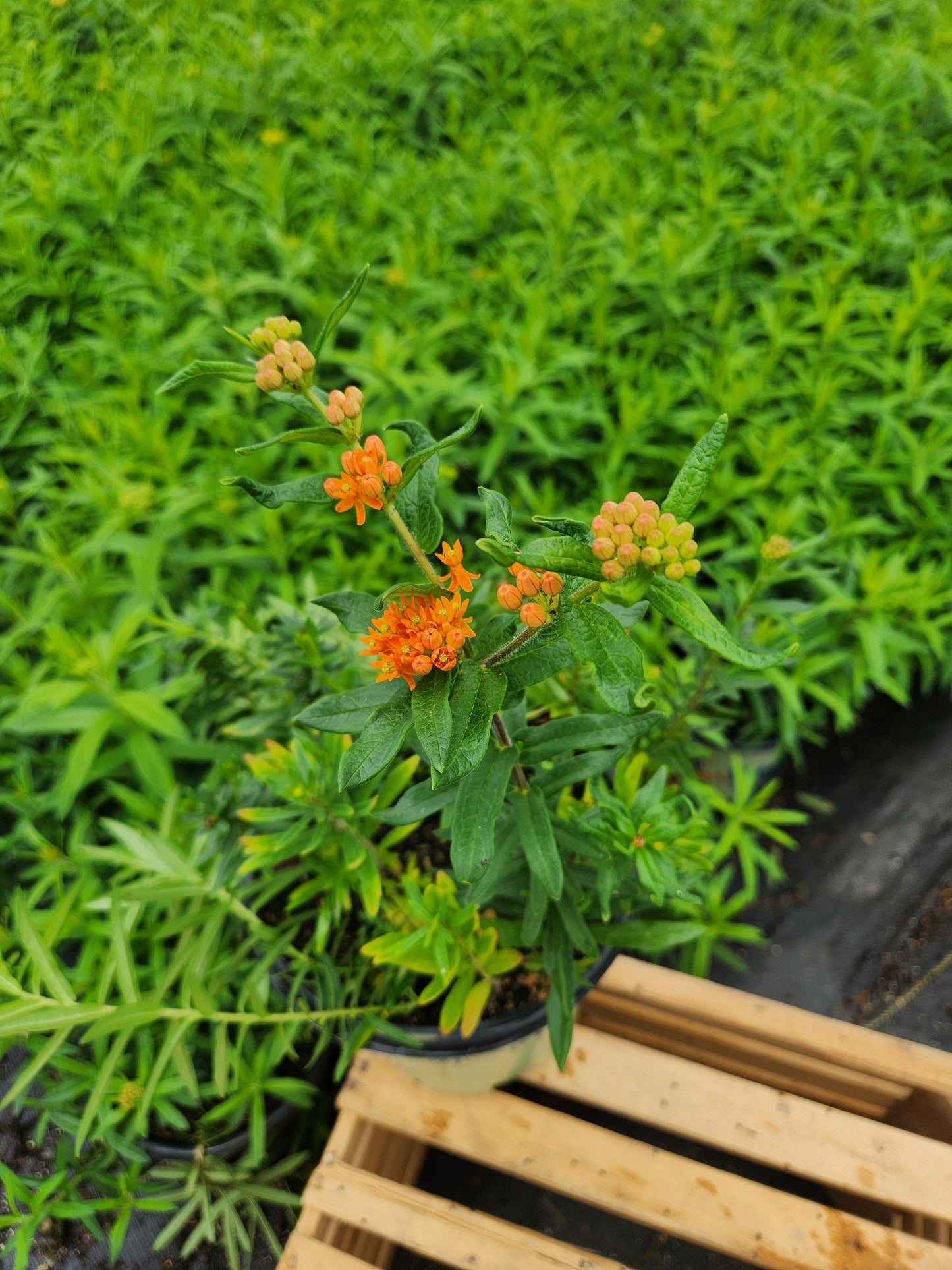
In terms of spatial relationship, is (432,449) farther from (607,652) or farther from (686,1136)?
(686,1136)

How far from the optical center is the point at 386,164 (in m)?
3.06

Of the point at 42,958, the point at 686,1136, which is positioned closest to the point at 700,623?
the point at 42,958

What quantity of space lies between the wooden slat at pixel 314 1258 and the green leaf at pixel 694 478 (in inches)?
55.6

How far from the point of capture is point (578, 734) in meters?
1.01

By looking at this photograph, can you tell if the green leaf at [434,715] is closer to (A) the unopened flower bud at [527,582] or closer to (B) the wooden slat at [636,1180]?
(A) the unopened flower bud at [527,582]

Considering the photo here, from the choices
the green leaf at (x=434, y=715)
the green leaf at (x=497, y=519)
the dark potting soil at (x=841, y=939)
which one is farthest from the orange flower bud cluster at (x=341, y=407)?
the dark potting soil at (x=841, y=939)

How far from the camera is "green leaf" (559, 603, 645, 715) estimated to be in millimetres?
646

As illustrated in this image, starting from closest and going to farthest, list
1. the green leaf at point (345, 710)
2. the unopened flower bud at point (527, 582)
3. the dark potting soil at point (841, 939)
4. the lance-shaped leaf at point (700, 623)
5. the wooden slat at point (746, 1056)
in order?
the lance-shaped leaf at point (700, 623), the unopened flower bud at point (527, 582), the green leaf at point (345, 710), the wooden slat at point (746, 1056), the dark potting soil at point (841, 939)

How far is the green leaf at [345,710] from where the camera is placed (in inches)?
33.5

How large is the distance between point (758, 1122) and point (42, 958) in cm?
130

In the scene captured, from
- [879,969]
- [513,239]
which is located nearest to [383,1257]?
[879,969]

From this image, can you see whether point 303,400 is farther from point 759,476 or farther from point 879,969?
point 879,969

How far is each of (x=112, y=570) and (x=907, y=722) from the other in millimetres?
2496

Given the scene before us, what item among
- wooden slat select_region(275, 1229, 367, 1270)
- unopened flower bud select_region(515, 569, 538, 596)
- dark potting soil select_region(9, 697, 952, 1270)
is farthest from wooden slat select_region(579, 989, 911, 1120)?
unopened flower bud select_region(515, 569, 538, 596)
